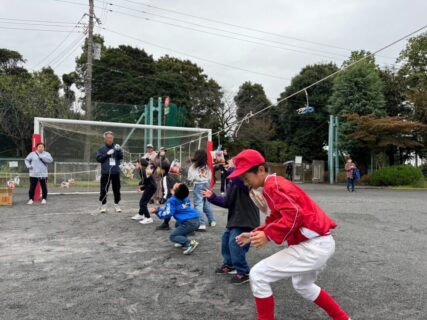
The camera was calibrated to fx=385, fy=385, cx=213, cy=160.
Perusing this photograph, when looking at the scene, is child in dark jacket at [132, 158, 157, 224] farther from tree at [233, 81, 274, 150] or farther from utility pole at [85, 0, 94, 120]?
tree at [233, 81, 274, 150]

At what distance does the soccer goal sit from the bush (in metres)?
14.0

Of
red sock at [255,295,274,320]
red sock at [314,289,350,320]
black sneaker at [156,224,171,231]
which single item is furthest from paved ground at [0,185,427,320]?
red sock at [255,295,274,320]

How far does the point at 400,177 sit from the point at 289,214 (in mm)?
23517

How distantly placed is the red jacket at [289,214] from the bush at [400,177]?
23096mm

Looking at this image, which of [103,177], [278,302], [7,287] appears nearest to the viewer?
[278,302]

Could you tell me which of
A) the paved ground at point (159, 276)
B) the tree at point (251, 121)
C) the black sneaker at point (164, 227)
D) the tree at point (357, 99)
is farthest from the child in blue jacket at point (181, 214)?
the tree at point (251, 121)

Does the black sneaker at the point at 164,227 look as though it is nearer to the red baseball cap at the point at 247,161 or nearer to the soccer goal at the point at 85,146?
the red baseball cap at the point at 247,161

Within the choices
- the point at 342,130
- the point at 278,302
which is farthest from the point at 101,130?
the point at 342,130

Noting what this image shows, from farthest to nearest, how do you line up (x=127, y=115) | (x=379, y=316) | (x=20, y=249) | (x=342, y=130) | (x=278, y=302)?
(x=342, y=130) < (x=127, y=115) < (x=20, y=249) < (x=278, y=302) < (x=379, y=316)

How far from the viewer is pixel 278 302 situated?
3766mm

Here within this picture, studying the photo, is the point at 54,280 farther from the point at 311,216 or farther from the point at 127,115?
the point at 127,115

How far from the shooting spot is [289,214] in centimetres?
285

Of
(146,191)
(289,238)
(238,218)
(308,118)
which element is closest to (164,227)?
(146,191)

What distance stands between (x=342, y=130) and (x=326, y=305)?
2792 centimetres
